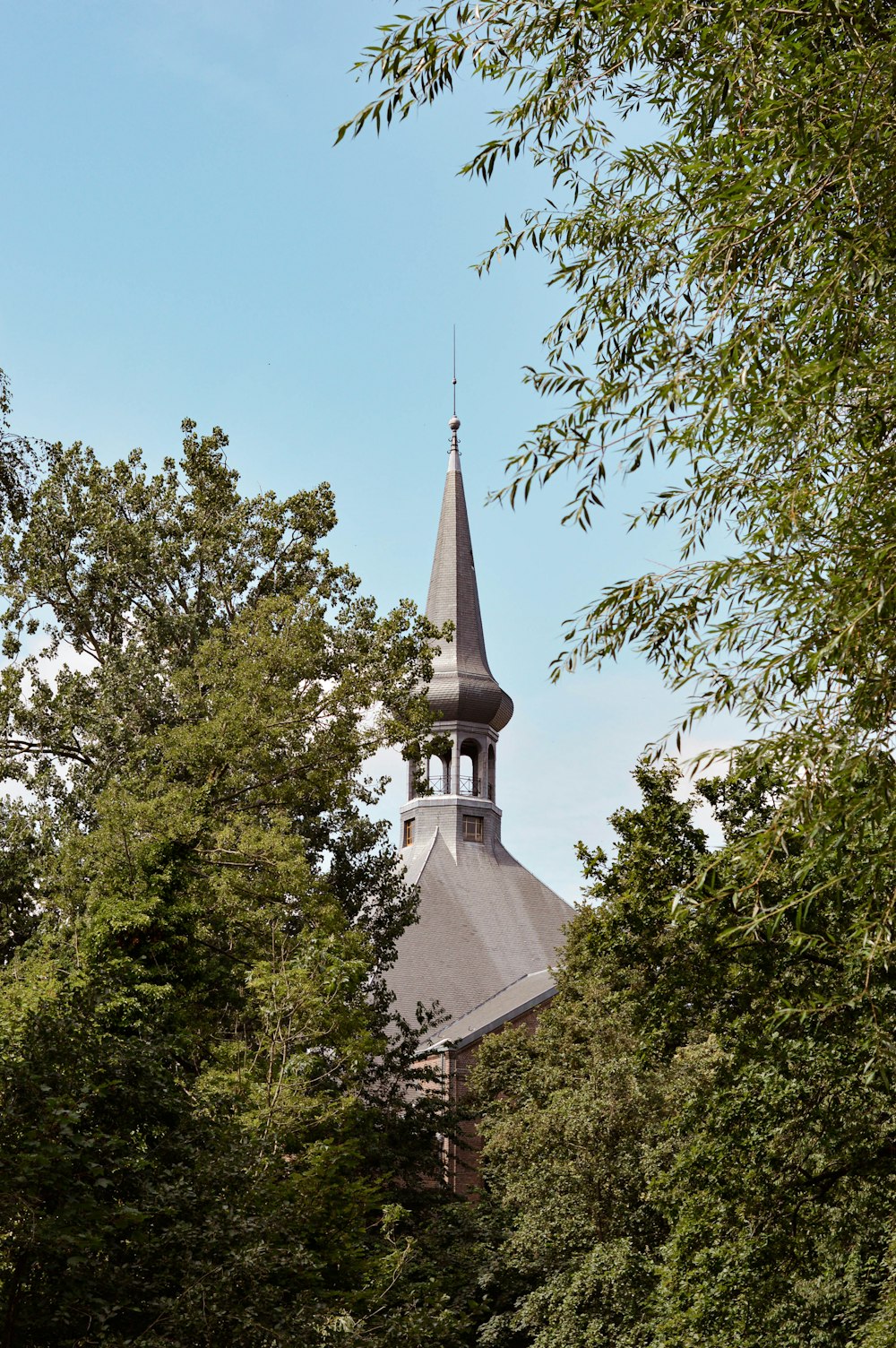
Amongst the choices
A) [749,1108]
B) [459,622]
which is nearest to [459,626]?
[459,622]

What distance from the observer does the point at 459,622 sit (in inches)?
1923

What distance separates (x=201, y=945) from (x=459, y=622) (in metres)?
33.9

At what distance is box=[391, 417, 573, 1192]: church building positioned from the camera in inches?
1684

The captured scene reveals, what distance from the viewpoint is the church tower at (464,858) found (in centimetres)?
4297

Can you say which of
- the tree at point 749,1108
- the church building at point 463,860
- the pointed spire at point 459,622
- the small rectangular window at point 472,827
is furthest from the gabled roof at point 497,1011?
the tree at point 749,1108

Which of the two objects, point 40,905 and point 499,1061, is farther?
point 499,1061

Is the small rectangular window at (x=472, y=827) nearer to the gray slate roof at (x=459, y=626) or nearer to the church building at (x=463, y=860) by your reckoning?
the church building at (x=463, y=860)

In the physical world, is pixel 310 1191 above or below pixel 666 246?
below

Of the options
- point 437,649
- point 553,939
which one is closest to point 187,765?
point 437,649

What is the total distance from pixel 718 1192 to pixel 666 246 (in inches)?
325

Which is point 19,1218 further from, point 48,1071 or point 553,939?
point 553,939

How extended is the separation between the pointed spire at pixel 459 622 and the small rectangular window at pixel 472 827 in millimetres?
3189

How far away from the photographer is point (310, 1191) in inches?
591

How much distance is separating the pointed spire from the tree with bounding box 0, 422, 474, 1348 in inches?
773
